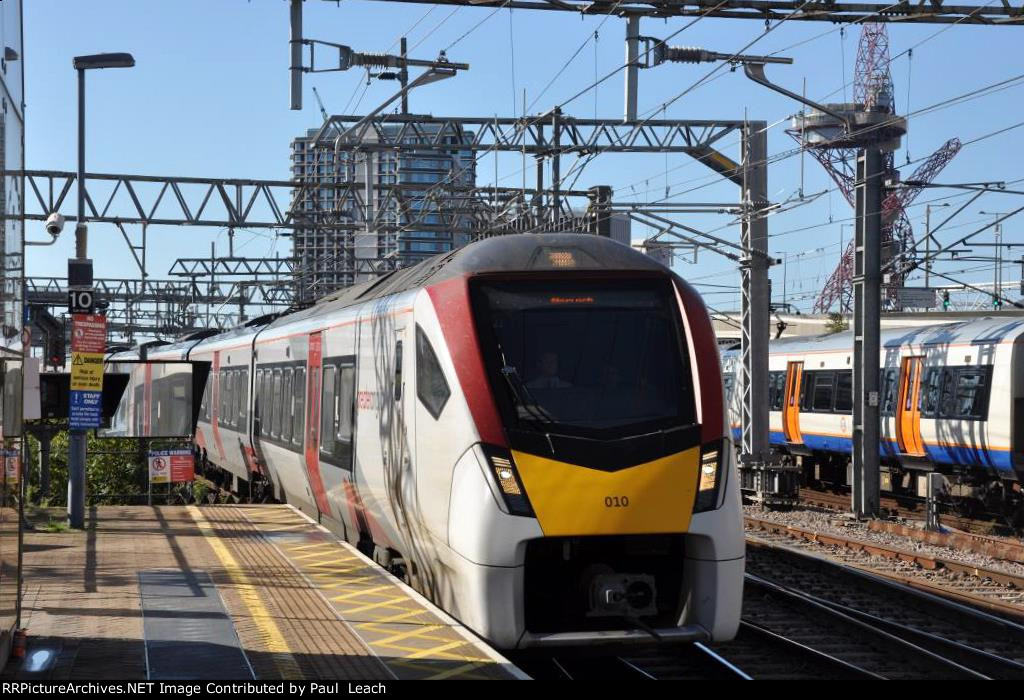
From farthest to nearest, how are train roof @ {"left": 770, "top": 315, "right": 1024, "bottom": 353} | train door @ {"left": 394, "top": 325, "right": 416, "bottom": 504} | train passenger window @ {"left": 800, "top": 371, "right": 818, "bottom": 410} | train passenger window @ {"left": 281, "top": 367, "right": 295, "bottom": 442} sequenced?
train passenger window @ {"left": 800, "top": 371, "right": 818, "bottom": 410} < train roof @ {"left": 770, "top": 315, "right": 1024, "bottom": 353} < train passenger window @ {"left": 281, "top": 367, "right": 295, "bottom": 442} < train door @ {"left": 394, "top": 325, "right": 416, "bottom": 504}

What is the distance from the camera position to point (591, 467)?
8.91m

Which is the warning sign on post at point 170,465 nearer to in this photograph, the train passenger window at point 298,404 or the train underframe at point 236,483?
the train underframe at point 236,483

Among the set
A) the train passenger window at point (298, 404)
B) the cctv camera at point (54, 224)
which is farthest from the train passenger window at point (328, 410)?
the cctv camera at point (54, 224)

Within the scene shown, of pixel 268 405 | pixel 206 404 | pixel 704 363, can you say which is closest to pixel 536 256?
pixel 704 363

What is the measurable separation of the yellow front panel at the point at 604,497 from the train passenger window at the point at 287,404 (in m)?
8.86

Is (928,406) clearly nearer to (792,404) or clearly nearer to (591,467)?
(792,404)

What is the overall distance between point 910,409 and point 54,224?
49.8 ft

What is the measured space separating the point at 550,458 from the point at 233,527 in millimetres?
9041

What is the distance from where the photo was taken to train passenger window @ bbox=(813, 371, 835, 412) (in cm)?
2734

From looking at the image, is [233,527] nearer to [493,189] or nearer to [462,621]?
[462,621]

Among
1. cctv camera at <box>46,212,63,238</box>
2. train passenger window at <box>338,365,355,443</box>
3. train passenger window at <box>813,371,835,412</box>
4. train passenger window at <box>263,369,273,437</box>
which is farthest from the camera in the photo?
train passenger window at <box>813,371,835,412</box>

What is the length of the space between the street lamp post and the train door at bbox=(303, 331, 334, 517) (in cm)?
335

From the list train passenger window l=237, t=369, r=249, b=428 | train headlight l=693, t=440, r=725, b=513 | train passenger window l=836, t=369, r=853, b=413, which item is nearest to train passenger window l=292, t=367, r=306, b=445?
train passenger window l=237, t=369, r=249, b=428

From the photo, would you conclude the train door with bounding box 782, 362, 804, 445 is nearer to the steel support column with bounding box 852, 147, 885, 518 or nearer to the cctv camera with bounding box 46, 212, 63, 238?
the steel support column with bounding box 852, 147, 885, 518
